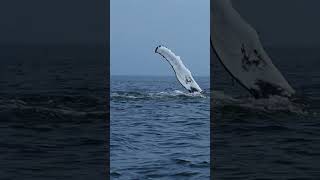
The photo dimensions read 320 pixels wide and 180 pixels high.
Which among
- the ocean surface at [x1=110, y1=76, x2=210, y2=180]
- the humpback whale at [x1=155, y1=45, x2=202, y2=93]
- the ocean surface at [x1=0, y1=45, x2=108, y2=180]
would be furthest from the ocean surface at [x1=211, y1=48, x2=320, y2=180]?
the humpback whale at [x1=155, y1=45, x2=202, y2=93]

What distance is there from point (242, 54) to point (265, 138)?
8.32 meters

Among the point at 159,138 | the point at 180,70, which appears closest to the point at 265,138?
the point at 159,138

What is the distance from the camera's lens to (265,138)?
2311cm

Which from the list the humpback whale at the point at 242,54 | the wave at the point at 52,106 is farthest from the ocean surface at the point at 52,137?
the humpback whale at the point at 242,54

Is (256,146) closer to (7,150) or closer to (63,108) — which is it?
(7,150)

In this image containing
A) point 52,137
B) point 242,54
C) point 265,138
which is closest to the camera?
point 52,137

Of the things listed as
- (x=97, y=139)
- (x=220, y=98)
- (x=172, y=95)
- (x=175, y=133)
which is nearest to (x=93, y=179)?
(x=97, y=139)

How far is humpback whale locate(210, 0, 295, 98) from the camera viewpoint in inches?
1184

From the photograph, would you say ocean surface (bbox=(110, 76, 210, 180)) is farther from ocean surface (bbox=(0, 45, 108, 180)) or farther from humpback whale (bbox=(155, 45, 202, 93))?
humpback whale (bbox=(155, 45, 202, 93))

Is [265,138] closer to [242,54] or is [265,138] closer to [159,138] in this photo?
[159,138]

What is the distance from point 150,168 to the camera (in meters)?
19.4

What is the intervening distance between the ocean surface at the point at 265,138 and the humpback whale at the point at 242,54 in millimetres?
1073

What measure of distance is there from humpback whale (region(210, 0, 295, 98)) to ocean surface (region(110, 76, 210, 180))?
371cm

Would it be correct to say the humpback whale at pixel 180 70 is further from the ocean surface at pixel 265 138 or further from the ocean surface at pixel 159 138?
the ocean surface at pixel 265 138
